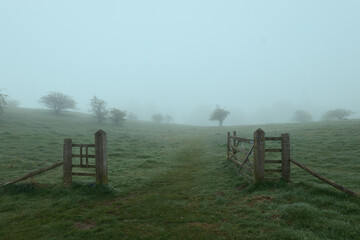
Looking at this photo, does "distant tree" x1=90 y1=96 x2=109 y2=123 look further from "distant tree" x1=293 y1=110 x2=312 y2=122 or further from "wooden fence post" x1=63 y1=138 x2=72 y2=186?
"distant tree" x1=293 y1=110 x2=312 y2=122

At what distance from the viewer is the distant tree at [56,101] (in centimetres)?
5150

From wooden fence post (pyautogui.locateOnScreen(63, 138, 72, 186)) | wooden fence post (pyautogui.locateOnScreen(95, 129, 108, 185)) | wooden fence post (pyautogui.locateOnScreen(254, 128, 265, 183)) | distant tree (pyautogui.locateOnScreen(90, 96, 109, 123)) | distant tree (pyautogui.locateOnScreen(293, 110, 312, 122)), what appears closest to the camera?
wooden fence post (pyautogui.locateOnScreen(254, 128, 265, 183))

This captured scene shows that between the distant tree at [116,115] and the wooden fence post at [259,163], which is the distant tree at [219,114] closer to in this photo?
the distant tree at [116,115]

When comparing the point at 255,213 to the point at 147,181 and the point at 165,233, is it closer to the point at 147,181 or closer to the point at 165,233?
the point at 165,233

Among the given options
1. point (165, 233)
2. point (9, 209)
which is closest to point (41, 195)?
point (9, 209)

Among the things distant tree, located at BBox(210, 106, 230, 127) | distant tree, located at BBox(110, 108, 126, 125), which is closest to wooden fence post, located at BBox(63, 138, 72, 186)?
distant tree, located at BBox(110, 108, 126, 125)

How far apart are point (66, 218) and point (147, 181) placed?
13.7ft

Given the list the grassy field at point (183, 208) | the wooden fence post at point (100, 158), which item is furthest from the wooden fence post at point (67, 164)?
the wooden fence post at point (100, 158)

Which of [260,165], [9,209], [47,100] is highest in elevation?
[47,100]

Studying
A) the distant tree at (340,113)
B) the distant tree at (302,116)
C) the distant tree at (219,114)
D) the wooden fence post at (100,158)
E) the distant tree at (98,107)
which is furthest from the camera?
the distant tree at (302,116)

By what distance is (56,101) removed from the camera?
52031 mm

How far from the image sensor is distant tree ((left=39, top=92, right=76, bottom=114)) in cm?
5150

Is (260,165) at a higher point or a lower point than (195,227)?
higher

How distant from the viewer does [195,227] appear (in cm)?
541
